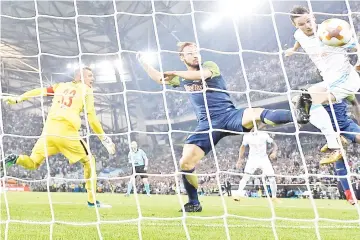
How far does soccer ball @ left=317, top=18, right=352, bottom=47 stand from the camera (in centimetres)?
289

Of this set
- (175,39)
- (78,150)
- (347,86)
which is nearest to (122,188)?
(175,39)

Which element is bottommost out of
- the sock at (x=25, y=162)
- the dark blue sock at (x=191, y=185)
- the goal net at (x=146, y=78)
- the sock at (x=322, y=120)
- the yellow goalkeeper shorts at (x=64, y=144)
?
the dark blue sock at (x=191, y=185)

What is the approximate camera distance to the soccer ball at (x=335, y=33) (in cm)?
289

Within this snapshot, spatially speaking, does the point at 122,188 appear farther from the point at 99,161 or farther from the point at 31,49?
the point at 31,49

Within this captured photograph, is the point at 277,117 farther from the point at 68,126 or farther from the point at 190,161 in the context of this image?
the point at 68,126

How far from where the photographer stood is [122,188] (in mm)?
10984

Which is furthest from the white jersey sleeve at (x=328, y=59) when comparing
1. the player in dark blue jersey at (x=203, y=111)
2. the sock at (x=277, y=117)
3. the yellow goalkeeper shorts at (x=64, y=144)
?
the yellow goalkeeper shorts at (x=64, y=144)

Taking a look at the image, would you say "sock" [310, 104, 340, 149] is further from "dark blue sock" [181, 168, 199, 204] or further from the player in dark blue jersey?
"dark blue sock" [181, 168, 199, 204]

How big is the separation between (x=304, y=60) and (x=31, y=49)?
8.21m

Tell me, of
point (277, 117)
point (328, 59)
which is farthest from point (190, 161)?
point (328, 59)

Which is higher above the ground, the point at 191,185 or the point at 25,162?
the point at 25,162

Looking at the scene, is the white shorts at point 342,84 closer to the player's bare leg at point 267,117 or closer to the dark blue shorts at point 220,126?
the player's bare leg at point 267,117

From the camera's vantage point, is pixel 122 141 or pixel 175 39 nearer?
pixel 122 141

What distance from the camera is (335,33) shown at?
2887mm
